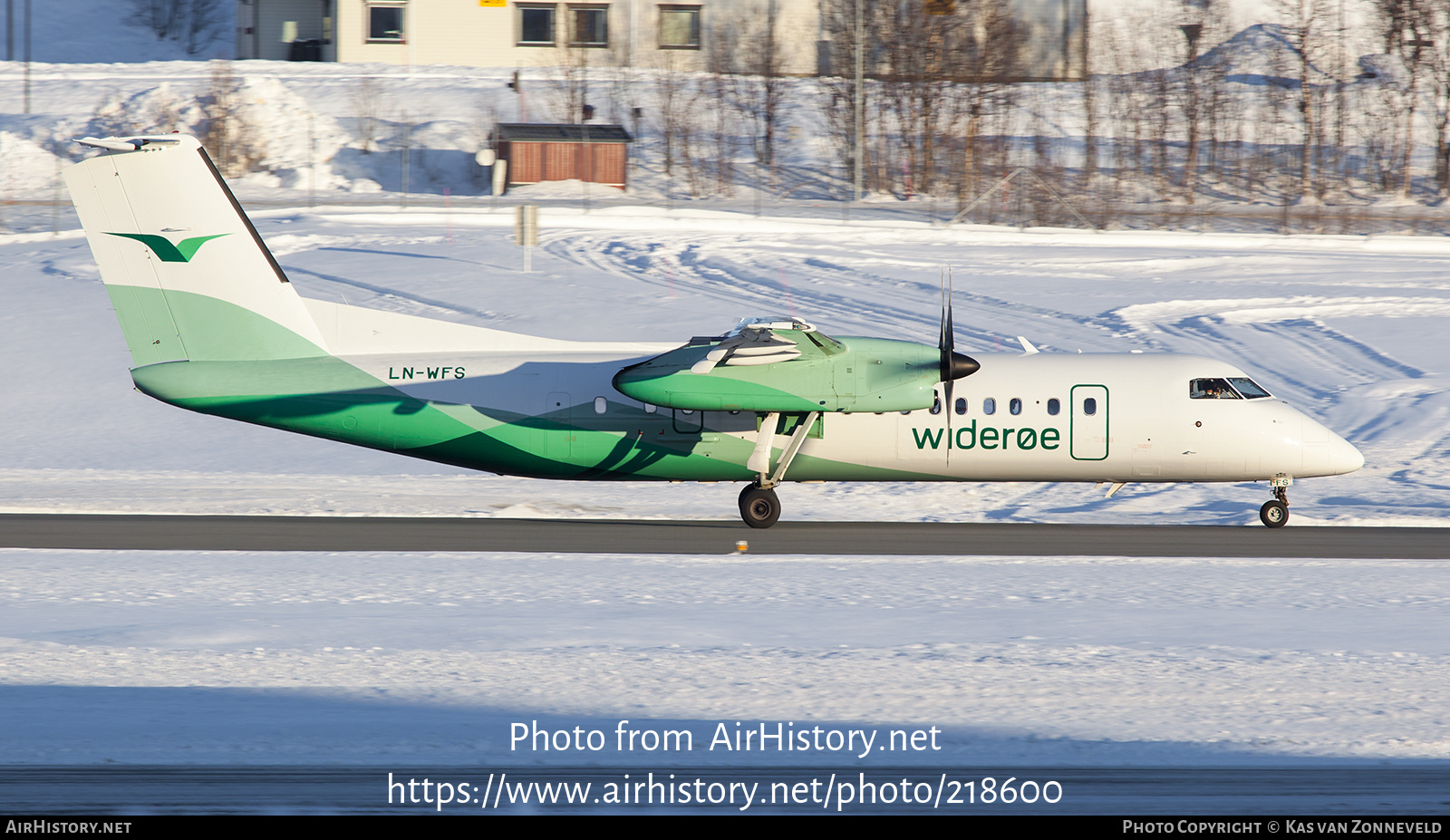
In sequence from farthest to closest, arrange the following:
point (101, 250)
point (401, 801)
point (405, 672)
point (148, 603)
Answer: point (101, 250) < point (148, 603) < point (405, 672) < point (401, 801)

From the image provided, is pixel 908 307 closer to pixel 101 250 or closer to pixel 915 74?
pixel 101 250

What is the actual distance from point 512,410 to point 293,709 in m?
9.43

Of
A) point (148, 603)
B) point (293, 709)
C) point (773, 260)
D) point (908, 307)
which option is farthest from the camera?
point (773, 260)

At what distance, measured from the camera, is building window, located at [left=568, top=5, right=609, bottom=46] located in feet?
197

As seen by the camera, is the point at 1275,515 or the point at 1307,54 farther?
the point at 1307,54

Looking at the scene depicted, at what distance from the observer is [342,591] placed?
13.3 metres

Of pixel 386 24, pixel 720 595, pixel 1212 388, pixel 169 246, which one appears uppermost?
pixel 386 24

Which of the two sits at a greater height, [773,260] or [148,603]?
[773,260]

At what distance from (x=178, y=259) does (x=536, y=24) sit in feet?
151

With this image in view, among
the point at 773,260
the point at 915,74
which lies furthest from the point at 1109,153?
the point at 773,260

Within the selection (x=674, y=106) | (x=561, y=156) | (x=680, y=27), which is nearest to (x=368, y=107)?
(x=561, y=156)

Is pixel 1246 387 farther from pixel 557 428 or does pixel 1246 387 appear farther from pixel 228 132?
pixel 228 132

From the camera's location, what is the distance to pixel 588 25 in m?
60.2

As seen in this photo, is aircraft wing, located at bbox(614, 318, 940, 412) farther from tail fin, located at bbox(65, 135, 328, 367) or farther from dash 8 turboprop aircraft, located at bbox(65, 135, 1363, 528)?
tail fin, located at bbox(65, 135, 328, 367)
